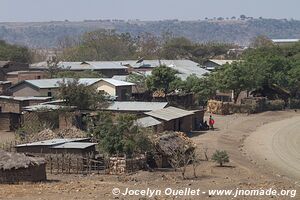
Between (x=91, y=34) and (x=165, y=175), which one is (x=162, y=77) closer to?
(x=165, y=175)

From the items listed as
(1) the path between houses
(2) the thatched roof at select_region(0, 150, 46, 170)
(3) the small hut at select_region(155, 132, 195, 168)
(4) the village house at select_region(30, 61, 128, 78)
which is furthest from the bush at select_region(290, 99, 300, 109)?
(2) the thatched roof at select_region(0, 150, 46, 170)

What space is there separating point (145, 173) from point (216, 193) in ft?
18.9

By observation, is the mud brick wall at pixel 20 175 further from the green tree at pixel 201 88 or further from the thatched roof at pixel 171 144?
the green tree at pixel 201 88

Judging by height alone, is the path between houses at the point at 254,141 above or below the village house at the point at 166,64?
below

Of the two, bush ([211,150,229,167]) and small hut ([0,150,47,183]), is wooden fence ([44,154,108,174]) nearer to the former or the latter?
small hut ([0,150,47,183])

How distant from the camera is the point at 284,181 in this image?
105 feet

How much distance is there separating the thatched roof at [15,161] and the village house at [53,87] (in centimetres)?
2367

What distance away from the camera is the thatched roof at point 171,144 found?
34594 mm

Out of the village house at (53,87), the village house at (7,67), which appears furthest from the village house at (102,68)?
the village house at (53,87)

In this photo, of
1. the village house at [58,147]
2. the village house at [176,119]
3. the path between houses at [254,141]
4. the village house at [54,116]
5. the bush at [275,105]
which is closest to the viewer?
the village house at [58,147]

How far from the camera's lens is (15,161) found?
2930 cm

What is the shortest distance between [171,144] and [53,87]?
2308 cm

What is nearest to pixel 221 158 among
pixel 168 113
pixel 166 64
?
pixel 168 113

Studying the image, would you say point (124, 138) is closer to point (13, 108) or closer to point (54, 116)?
point (54, 116)
